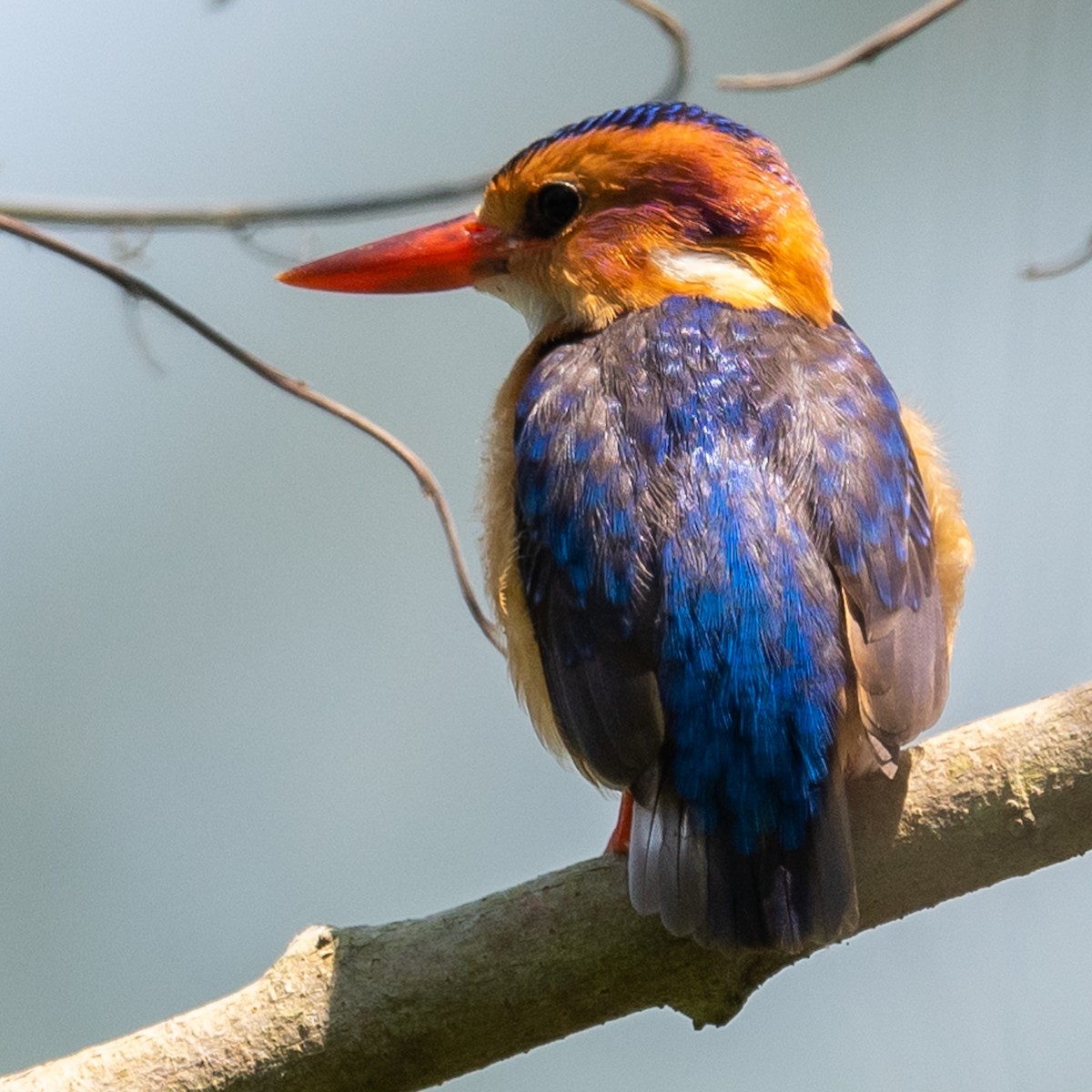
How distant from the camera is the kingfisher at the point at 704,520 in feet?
6.79

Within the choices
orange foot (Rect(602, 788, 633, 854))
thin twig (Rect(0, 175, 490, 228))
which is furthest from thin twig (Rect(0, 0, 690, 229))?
orange foot (Rect(602, 788, 633, 854))

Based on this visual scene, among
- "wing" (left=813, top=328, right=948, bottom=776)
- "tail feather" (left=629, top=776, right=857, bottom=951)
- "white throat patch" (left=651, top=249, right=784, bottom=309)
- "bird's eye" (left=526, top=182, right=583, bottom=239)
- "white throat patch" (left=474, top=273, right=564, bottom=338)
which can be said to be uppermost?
"bird's eye" (left=526, top=182, right=583, bottom=239)

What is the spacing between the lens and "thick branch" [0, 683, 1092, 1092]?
2033 millimetres

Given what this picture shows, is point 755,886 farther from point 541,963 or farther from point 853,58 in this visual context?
point 853,58

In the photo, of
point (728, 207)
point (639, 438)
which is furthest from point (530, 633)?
point (728, 207)

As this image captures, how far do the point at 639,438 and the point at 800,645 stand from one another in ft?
1.55

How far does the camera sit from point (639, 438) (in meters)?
2.41

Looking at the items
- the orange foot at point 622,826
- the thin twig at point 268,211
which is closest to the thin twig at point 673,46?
the thin twig at point 268,211

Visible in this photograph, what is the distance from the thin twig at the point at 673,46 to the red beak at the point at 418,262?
1.55 feet

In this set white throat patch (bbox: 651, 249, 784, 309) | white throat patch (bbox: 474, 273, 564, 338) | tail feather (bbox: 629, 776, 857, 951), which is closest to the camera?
tail feather (bbox: 629, 776, 857, 951)

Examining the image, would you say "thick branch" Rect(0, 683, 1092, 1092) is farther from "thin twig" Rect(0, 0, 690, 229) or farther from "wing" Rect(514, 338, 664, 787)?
"thin twig" Rect(0, 0, 690, 229)

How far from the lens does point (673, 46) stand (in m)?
3.09

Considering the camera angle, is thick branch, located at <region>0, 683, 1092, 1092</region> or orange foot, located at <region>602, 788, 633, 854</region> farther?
orange foot, located at <region>602, 788, 633, 854</region>

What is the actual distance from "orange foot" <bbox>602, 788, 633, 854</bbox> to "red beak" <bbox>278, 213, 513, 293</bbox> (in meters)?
1.17
